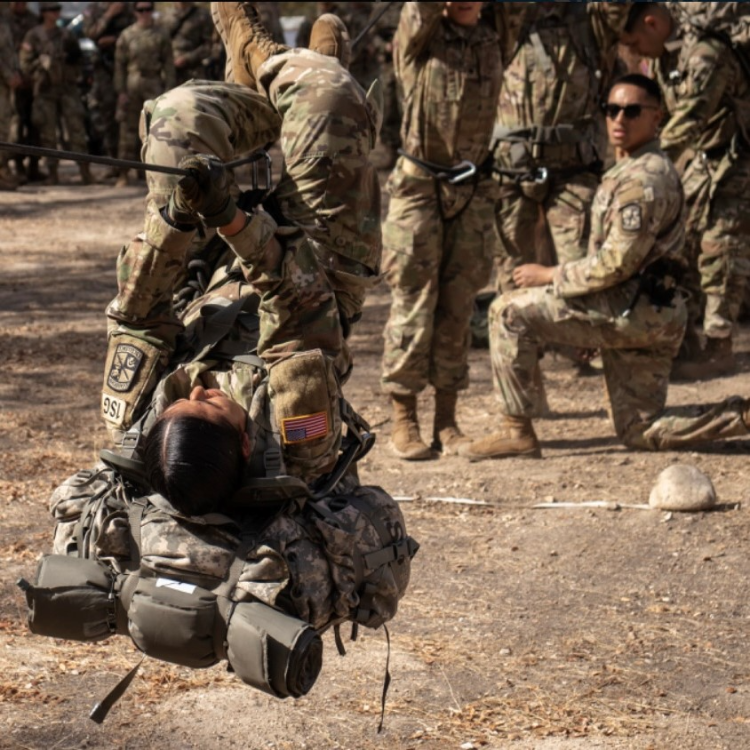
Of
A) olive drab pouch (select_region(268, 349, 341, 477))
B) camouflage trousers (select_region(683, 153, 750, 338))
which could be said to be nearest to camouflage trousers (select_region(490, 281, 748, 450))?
camouflage trousers (select_region(683, 153, 750, 338))

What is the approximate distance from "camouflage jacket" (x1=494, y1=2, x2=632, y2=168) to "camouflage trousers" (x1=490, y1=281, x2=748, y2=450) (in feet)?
3.69

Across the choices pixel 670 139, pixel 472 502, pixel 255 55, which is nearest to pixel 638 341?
pixel 472 502

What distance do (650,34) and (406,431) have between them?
8.57ft

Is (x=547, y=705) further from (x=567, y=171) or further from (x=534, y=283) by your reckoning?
(x=567, y=171)

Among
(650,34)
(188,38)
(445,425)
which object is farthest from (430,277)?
(188,38)

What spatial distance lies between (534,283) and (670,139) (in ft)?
7.30

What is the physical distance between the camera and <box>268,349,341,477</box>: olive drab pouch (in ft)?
11.2

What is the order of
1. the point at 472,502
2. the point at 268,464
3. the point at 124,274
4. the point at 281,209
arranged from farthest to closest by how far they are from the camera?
the point at 472,502, the point at 281,209, the point at 124,274, the point at 268,464

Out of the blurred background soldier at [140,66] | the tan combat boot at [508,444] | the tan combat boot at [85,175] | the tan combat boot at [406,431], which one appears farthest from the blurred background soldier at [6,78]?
the tan combat boot at [508,444]

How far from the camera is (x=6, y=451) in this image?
659 centimetres

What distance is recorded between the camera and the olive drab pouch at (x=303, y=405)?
3426 mm

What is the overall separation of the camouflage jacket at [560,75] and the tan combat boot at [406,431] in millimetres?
1599

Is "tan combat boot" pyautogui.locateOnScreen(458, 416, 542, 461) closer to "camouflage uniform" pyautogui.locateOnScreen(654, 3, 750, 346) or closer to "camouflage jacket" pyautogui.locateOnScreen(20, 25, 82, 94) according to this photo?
"camouflage uniform" pyautogui.locateOnScreen(654, 3, 750, 346)

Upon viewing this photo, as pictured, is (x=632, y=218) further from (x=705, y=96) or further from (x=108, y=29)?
(x=108, y=29)
